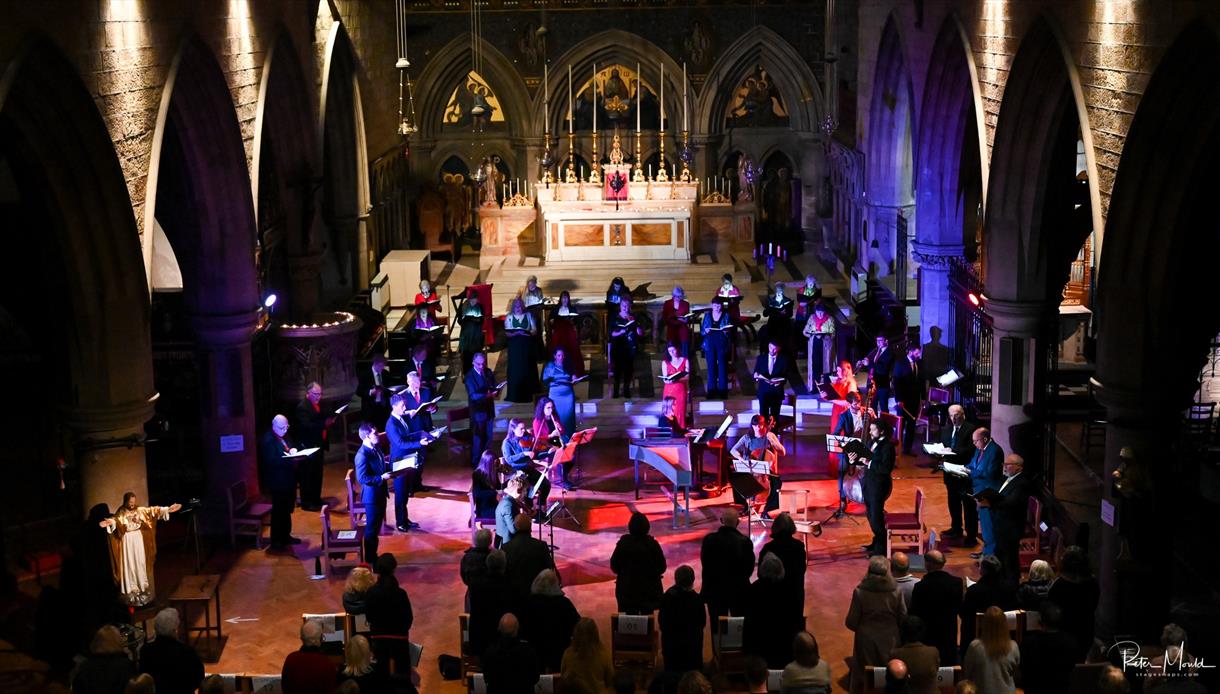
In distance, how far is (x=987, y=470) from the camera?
15.6 metres

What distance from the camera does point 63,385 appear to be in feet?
50.1

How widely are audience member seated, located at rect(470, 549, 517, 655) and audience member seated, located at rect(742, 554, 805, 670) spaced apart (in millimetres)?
1851

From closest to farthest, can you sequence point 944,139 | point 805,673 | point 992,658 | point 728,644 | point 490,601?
point 805,673, point 992,658, point 490,601, point 728,644, point 944,139

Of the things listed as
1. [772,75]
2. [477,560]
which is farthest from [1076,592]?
[772,75]

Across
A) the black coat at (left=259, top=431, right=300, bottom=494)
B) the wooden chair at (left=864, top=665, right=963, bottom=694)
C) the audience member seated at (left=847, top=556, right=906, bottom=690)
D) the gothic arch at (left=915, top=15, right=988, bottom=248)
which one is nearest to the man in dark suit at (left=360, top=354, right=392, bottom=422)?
the black coat at (left=259, top=431, right=300, bottom=494)

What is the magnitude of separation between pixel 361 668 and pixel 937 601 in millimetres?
4317

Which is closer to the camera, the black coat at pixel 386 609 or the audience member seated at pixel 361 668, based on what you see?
the audience member seated at pixel 361 668

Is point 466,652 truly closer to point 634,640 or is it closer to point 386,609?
point 386,609

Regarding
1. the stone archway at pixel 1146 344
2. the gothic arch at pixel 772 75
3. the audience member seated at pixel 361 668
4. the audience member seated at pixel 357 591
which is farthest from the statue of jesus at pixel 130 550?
the gothic arch at pixel 772 75

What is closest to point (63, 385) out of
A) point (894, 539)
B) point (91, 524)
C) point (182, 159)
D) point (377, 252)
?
point (91, 524)

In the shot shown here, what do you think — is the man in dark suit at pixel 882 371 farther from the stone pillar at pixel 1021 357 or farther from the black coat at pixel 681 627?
the black coat at pixel 681 627

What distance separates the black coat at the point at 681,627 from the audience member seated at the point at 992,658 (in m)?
2.21

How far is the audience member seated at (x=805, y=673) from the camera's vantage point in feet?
35.0

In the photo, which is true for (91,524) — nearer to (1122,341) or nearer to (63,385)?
(63,385)
